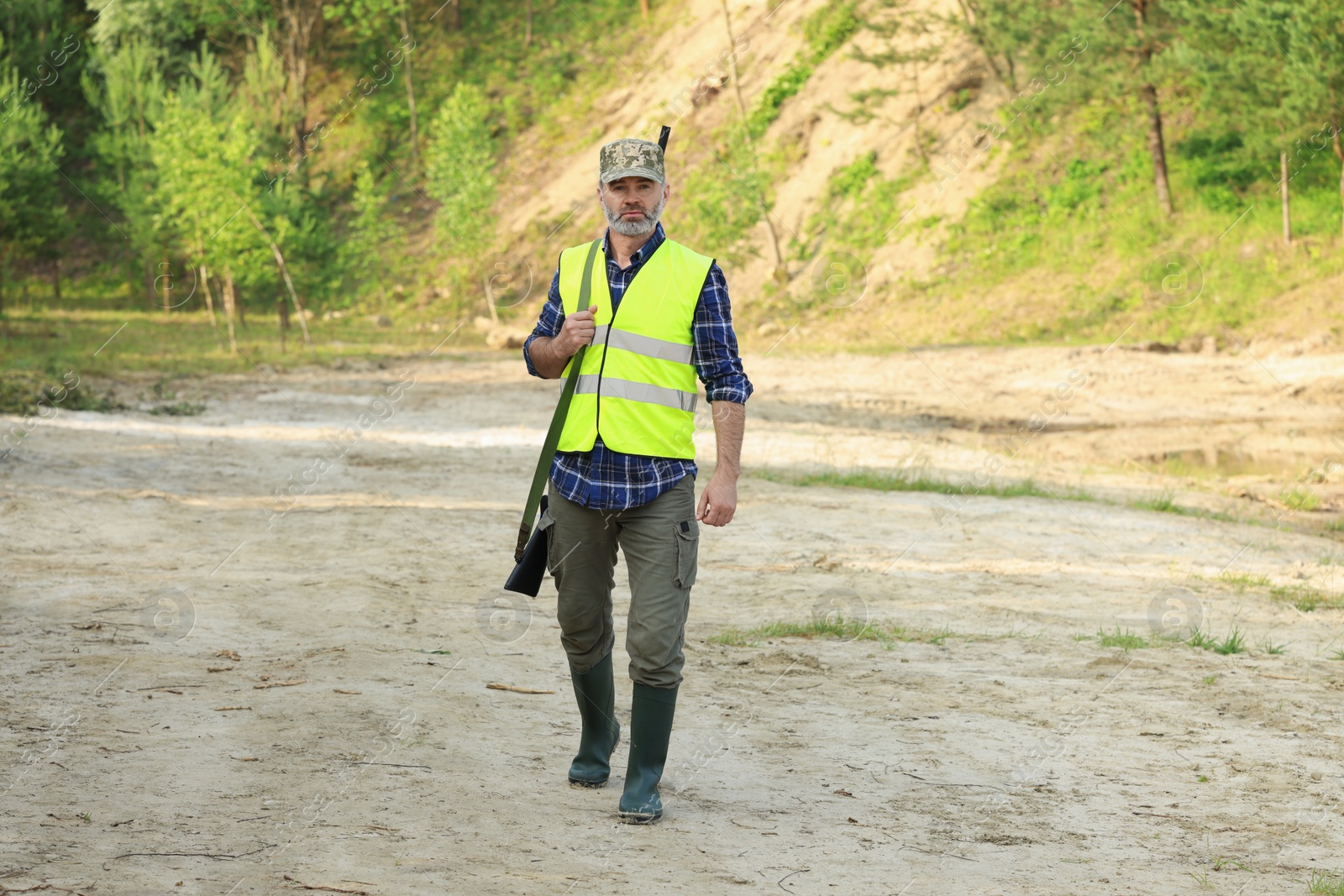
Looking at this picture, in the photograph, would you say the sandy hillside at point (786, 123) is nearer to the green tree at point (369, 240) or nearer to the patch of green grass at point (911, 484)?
the green tree at point (369, 240)

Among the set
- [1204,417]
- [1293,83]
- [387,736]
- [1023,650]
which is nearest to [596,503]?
[387,736]

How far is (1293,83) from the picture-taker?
78.5 feet

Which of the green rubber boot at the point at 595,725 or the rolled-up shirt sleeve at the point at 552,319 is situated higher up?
the rolled-up shirt sleeve at the point at 552,319

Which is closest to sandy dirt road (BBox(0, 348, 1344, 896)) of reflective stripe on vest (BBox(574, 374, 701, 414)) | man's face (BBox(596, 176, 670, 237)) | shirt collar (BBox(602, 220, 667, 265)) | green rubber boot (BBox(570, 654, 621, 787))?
green rubber boot (BBox(570, 654, 621, 787))

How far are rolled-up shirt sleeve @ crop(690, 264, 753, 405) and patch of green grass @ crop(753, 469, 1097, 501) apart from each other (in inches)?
355

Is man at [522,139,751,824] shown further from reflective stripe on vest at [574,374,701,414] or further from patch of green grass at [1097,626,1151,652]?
patch of green grass at [1097,626,1151,652]

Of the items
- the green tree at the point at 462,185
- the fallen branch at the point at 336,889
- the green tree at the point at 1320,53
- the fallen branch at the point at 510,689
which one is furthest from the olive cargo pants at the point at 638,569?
the green tree at the point at 462,185

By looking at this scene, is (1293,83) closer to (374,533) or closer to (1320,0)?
(1320,0)

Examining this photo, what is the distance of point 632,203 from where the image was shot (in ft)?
15.4

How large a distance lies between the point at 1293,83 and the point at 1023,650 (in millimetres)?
20357

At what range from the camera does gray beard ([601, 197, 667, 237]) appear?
4.70m

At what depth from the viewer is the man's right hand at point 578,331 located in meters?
4.58

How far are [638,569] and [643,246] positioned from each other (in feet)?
3.94

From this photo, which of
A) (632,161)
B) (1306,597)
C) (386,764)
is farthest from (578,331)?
(1306,597)
